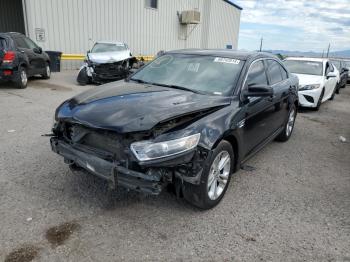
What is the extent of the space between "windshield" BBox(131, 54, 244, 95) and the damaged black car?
0.01 m

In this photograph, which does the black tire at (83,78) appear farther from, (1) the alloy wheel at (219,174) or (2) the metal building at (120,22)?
(1) the alloy wheel at (219,174)

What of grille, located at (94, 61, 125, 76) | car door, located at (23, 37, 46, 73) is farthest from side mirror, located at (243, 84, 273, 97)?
car door, located at (23, 37, 46, 73)

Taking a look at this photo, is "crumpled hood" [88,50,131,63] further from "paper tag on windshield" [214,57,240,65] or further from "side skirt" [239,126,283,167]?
"paper tag on windshield" [214,57,240,65]

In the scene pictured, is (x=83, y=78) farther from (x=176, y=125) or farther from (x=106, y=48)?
(x=176, y=125)

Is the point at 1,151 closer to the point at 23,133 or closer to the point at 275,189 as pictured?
the point at 23,133

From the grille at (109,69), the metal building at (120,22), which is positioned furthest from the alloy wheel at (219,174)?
the metal building at (120,22)

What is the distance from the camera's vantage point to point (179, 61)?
4.34 metres

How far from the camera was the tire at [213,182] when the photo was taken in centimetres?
293

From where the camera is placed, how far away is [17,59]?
367 inches

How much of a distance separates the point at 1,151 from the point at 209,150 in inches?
133

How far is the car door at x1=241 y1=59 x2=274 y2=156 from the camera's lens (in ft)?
12.3

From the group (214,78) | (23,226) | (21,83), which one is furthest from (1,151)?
(21,83)

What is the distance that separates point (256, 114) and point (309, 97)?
5.71 meters

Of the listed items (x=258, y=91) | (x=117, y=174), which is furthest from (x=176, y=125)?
(x=258, y=91)
